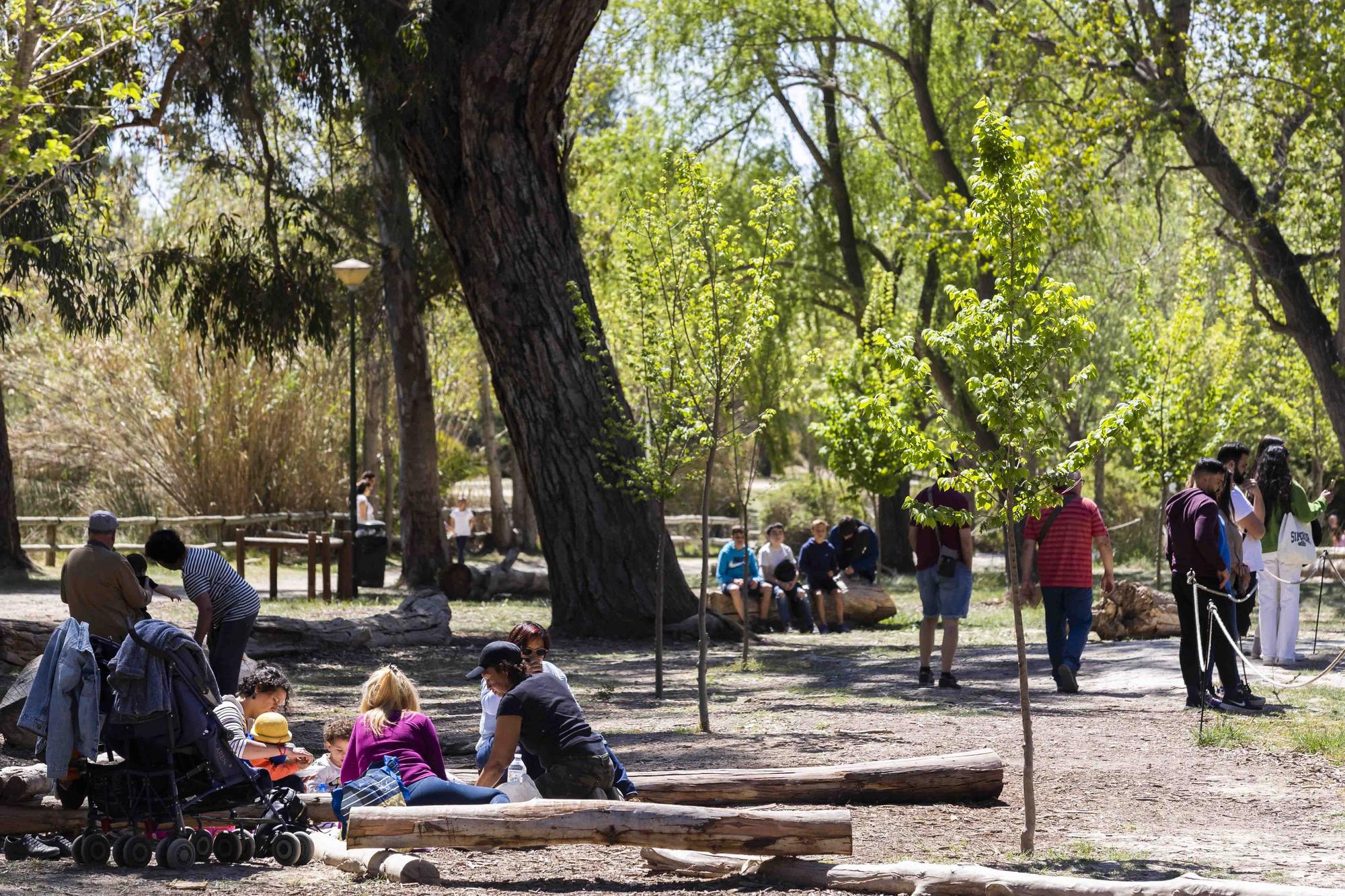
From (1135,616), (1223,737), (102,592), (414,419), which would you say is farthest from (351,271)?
(1223,737)

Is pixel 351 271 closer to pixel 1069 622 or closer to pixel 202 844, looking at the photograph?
pixel 1069 622

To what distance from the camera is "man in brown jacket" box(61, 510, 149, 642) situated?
7480mm

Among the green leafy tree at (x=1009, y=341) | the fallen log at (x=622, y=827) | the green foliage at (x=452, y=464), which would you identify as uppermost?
the green foliage at (x=452, y=464)

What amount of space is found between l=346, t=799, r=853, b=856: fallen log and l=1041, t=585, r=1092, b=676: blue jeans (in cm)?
578

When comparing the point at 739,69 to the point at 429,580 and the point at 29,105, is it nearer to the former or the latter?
the point at 429,580

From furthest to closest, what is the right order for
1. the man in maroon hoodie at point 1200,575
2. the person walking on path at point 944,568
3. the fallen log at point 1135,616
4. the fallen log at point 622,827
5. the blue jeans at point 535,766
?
the fallen log at point 1135,616
the person walking on path at point 944,568
the man in maroon hoodie at point 1200,575
the blue jeans at point 535,766
the fallen log at point 622,827

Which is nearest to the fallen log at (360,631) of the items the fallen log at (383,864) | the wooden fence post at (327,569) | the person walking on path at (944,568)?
the wooden fence post at (327,569)

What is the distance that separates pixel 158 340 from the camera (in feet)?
95.3

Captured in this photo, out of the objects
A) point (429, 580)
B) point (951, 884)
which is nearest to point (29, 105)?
point (951, 884)

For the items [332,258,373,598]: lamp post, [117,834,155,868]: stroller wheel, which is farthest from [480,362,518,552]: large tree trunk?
[117,834,155,868]: stroller wheel

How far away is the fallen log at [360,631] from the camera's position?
562 inches

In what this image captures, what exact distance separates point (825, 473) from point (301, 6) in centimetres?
2812

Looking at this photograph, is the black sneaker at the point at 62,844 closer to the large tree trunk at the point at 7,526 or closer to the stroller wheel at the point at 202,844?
the stroller wheel at the point at 202,844

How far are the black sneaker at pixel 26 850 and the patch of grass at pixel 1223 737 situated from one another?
658cm
